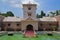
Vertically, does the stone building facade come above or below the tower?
below

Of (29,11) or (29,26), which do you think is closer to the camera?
(29,26)

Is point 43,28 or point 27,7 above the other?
point 27,7

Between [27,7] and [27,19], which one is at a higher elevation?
[27,7]

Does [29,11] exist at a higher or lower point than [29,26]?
higher

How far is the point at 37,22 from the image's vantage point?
42.7m

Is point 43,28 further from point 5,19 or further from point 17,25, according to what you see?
point 5,19

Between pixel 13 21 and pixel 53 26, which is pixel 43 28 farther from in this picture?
pixel 13 21

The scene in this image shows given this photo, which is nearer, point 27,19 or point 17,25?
point 27,19

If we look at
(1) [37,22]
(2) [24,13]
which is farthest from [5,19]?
(1) [37,22]

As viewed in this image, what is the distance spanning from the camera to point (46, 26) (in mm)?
45594

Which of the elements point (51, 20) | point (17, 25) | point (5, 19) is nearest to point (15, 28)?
point (17, 25)

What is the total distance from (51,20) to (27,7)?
24.4 ft

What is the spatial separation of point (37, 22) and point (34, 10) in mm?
4010

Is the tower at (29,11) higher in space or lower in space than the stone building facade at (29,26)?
higher
